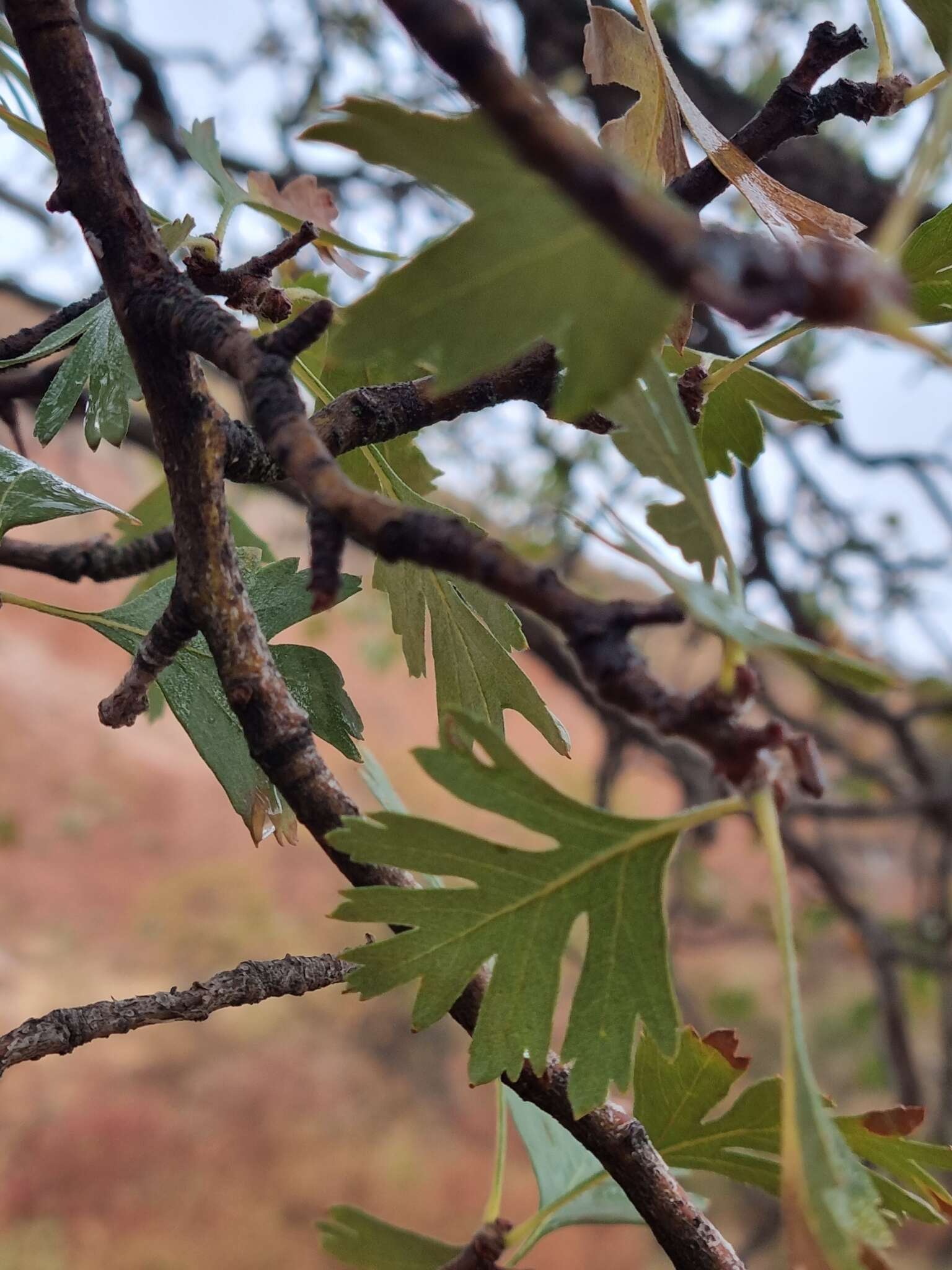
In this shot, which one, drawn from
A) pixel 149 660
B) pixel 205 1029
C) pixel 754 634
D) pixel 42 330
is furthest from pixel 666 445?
pixel 205 1029

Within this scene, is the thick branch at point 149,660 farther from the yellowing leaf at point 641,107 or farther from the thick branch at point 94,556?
the yellowing leaf at point 641,107

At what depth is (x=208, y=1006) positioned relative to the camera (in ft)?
0.90

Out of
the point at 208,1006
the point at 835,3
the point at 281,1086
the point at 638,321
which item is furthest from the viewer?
the point at 281,1086

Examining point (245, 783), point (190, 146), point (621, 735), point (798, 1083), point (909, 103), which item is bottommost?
point (798, 1083)

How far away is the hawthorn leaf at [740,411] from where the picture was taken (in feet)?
1.14

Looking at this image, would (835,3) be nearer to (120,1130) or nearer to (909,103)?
(909,103)

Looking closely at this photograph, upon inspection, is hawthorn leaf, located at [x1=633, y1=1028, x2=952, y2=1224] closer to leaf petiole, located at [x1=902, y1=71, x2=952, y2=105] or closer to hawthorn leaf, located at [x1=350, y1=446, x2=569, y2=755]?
hawthorn leaf, located at [x1=350, y1=446, x2=569, y2=755]

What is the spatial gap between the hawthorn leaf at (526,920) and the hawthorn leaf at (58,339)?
0.20 m

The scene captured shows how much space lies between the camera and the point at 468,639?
1.19 feet

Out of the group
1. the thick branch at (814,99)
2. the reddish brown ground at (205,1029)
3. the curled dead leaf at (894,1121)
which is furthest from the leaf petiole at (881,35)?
the reddish brown ground at (205,1029)

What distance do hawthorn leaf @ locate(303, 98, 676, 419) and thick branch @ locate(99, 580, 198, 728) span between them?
10 cm

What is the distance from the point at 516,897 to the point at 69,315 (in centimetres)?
27

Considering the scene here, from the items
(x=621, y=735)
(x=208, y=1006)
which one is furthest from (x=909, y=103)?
(x=621, y=735)

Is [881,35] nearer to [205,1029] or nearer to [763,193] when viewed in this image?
[763,193]
